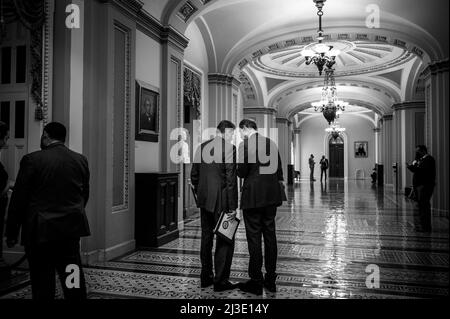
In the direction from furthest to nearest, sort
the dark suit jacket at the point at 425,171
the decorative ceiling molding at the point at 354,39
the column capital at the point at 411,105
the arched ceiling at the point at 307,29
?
the column capital at the point at 411,105
the decorative ceiling molding at the point at 354,39
the arched ceiling at the point at 307,29
the dark suit jacket at the point at 425,171

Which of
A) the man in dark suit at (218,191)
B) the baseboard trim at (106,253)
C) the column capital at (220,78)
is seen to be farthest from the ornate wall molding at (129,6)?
the column capital at (220,78)

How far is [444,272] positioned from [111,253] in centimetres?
382

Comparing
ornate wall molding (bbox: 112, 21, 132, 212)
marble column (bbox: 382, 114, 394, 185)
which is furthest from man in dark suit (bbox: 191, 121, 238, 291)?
marble column (bbox: 382, 114, 394, 185)

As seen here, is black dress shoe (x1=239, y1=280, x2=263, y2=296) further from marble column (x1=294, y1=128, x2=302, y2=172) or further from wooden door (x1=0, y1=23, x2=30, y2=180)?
marble column (x1=294, y1=128, x2=302, y2=172)

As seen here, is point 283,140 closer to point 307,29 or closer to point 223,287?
point 307,29

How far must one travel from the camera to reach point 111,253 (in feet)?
15.6

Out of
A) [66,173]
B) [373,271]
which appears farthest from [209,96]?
[66,173]

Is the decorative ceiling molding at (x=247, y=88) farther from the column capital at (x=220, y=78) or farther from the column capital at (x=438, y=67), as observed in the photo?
the column capital at (x=438, y=67)

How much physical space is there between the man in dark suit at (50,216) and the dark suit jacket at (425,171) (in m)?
5.55

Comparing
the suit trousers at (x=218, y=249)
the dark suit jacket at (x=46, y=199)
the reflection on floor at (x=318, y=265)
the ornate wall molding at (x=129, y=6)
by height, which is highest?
the ornate wall molding at (x=129, y=6)

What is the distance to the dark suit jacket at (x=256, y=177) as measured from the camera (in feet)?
11.0

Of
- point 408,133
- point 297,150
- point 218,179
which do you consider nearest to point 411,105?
point 408,133

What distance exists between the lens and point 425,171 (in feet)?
20.7

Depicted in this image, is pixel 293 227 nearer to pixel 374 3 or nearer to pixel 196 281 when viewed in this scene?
pixel 196 281
